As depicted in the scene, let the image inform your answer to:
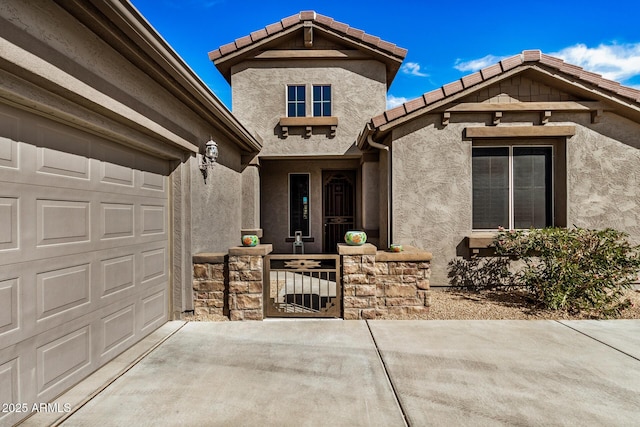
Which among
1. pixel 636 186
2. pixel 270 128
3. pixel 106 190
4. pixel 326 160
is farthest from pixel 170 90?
pixel 636 186

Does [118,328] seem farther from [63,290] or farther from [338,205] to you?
[338,205]

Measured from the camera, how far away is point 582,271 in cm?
477

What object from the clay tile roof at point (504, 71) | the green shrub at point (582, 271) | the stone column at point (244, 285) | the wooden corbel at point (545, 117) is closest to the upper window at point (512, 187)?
the wooden corbel at point (545, 117)

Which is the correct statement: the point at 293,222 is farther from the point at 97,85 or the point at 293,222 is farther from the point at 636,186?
the point at 636,186

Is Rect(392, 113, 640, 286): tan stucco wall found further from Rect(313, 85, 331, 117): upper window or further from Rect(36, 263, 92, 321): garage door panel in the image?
Rect(36, 263, 92, 321): garage door panel

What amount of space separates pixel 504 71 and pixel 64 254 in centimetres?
683

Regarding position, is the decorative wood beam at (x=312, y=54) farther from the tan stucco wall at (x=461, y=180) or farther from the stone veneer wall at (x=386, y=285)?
the stone veneer wall at (x=386, y=285)

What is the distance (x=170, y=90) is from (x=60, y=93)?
62.7 inches

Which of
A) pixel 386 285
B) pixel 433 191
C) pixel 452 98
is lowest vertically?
pixel 386 285

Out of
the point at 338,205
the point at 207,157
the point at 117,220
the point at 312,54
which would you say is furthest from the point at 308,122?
the point at 117,220

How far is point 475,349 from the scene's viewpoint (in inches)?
142

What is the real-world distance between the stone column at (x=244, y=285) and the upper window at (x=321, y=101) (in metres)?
4.93

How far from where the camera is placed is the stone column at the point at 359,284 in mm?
4594

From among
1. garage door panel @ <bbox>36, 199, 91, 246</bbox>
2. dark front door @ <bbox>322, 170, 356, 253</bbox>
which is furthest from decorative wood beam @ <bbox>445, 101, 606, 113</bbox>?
garage door panel @ <bbox>36, 199, 91, 246</bbox>
